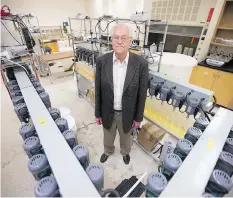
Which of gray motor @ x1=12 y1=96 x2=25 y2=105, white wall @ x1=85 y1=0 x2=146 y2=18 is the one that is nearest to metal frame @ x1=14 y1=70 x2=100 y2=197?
gray motor @ x1=12 y1=96 x2=25 y2=105

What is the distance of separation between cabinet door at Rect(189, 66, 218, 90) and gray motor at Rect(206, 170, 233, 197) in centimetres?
268

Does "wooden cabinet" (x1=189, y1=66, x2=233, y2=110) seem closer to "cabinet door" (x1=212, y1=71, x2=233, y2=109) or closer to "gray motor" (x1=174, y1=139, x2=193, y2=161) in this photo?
"cabinet door" (x1=212, y1=71, x2=233, y2=109)

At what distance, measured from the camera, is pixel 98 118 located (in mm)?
1583

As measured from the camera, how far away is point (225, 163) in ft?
2.73

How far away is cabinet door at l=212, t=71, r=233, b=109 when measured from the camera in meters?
2.73

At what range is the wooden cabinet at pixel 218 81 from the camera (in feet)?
9.02

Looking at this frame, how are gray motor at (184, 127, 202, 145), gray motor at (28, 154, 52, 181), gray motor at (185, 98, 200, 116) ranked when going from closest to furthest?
gray motor at (28, 154, 52, 181) < gray motor at (184, 127, 202, 145) < gray motor at (185, 98, 200, 116)

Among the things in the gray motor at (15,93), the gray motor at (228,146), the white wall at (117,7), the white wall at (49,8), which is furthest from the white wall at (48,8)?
the gray motor at (228,146)

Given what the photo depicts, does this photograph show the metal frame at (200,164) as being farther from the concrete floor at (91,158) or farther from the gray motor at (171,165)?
the concrete floor at (91,158)

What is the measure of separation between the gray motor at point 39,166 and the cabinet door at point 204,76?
3.24 m

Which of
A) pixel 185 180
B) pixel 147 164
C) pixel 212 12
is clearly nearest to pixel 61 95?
pixel 147 164

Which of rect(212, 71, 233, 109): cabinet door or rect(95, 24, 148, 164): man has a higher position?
rect(95, 24, 148, 164): man

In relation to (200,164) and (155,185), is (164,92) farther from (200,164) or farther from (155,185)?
(155,185)

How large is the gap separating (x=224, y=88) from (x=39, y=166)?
336 cm
